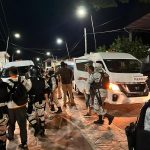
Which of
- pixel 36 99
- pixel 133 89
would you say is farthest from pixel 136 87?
pixel 36 99

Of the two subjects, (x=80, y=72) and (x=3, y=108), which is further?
(x=80, y=72)

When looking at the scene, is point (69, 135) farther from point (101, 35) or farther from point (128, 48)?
point (101, 35)

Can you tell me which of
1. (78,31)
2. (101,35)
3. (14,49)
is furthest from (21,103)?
(14,49)

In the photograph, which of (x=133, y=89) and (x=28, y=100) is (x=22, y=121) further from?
(x=133, y=89)

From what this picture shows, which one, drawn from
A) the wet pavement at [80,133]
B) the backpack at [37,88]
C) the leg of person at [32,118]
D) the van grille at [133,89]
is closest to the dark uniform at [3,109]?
the wet pavement at [80,133]

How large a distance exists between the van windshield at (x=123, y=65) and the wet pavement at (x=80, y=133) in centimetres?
157

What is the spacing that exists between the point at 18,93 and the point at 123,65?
6.39 m

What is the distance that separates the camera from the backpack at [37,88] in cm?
763

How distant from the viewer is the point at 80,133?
8.27 m

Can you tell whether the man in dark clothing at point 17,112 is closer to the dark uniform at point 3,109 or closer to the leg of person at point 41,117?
the dark uniform at point 3,109

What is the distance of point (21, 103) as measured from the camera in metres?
6.86

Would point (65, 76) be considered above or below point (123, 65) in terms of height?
below

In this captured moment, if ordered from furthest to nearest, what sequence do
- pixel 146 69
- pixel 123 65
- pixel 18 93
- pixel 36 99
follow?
pixel 123 65, pixel 36 99, pixel 18 93, pixel 146 69

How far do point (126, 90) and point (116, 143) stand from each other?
12.2ft
